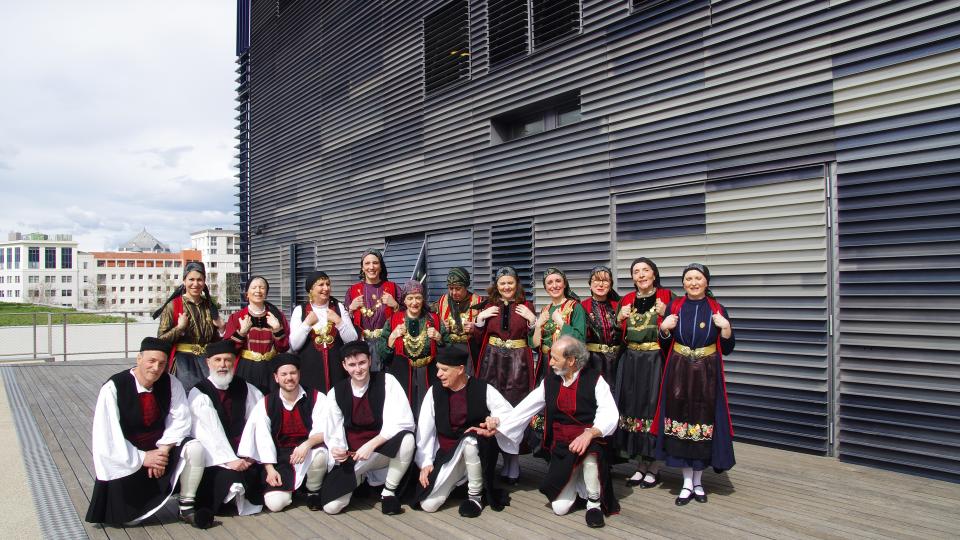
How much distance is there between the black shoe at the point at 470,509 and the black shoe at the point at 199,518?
1584 mm

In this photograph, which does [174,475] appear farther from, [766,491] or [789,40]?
[789,40]

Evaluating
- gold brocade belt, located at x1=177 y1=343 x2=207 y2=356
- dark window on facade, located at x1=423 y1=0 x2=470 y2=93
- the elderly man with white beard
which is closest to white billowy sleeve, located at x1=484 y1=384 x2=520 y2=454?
the elderly man with white beard

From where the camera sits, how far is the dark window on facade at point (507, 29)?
8.15 metres

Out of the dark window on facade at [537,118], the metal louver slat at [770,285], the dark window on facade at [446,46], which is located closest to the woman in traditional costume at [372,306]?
the metal louver slat at [770,285]

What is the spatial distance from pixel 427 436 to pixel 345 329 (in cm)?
139

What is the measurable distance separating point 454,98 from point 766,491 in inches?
268

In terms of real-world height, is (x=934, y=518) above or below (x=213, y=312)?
below

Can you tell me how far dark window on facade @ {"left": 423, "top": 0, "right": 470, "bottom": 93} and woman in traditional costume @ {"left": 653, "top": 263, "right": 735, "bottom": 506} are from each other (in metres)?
5.80

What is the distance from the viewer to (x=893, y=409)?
488cm

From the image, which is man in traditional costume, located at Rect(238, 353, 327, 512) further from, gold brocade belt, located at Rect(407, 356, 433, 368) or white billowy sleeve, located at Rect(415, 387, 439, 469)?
gold brocade belt, located at Rect(407, 356, 433, 368)

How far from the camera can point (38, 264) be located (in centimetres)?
11300

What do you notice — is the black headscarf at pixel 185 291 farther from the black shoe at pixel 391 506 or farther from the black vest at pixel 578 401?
the black vest at pixel 578 401

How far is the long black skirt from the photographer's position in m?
4.64

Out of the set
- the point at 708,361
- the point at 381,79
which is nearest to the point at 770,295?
the point at 708,361
